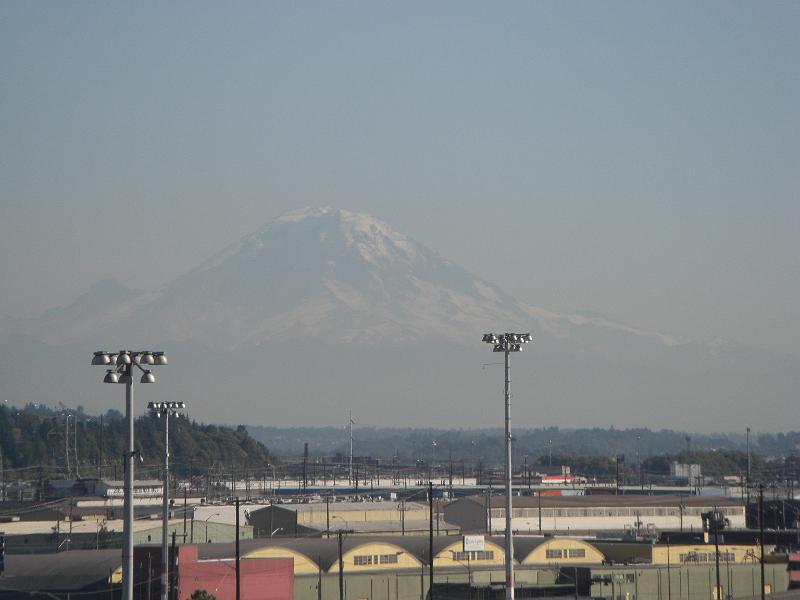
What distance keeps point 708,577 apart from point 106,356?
2197 inches

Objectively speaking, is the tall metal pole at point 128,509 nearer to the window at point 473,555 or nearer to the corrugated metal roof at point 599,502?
the window at point 473,555

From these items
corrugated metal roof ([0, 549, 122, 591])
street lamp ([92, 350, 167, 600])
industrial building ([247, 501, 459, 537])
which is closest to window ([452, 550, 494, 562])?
industrial building ([247, 501, 459, 537])

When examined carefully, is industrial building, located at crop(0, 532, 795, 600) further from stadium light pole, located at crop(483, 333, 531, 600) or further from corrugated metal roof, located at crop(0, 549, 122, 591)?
stadium light pole, located at crop(483, 333, 531, 600)

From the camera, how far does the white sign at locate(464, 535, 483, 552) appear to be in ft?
292

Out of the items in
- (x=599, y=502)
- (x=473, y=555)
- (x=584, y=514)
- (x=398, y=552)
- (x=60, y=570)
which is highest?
(x=60, y=570)

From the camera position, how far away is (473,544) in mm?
89250

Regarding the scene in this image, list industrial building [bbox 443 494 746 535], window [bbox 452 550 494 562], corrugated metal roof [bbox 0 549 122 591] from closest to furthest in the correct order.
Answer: corrugated metal roof [bbox 0 549 122 591] < window [bbox 452 550 494 562] < industrial building [bbox 443 494 746 535]

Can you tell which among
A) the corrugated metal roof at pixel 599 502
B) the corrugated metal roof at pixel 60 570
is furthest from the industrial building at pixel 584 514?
the corrugated metal roof at pixel 60 570

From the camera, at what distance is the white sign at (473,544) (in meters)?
88.9

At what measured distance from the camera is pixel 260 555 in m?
81.3

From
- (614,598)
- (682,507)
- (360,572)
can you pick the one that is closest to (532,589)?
(614,598)

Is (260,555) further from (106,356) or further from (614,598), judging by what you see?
(106,356)

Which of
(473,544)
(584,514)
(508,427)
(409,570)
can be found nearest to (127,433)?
(508,427)

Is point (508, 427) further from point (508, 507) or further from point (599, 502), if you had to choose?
point (599, 502)
